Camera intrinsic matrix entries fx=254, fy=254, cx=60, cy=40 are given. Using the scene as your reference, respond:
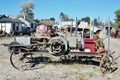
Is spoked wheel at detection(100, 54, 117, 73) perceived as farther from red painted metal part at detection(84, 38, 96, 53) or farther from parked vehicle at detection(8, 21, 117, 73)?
red painted metal part at detection(84, 38, 96, 53)

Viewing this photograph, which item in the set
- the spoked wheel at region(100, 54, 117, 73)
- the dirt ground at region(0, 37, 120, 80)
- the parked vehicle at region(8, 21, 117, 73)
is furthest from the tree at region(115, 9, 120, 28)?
the spoked wheel at region(100, 54, 117, 73)

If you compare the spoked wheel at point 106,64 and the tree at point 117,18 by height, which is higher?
the tree at point 117,18

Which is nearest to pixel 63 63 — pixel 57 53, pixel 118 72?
pixel 57 53

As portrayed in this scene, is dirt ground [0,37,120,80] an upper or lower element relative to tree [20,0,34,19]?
lower

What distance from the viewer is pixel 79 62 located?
43.6 ft

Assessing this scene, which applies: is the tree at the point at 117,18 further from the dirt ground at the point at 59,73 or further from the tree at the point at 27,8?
the tree at the point at 27,8

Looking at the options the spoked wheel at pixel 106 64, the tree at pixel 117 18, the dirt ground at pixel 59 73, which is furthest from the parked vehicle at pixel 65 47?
the tree at pixel 117 18

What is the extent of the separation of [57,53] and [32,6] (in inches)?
4562

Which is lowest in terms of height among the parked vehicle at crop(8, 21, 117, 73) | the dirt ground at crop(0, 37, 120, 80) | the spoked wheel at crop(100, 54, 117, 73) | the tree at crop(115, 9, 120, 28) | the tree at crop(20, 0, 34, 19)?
the dirt ground at crop(0, 37, 120, 80)

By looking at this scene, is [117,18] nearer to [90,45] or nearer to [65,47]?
[90,45]

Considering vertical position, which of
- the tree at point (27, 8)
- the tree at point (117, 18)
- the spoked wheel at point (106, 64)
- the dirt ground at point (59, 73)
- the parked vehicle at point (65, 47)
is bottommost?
the dirt ground at point (59, 73)

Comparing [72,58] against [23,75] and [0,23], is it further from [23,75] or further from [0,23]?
[0,23]

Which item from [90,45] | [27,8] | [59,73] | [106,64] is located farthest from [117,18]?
[27,8]

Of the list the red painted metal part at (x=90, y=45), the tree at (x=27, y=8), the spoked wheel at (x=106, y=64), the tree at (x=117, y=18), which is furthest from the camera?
the tree at (x=27, y=8)
